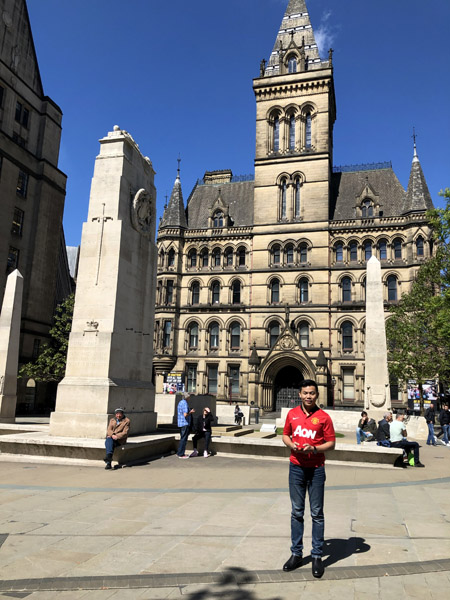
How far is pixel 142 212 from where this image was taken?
15242mm

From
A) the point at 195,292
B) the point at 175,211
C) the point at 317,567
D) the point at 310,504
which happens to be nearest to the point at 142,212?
the point at 310,504

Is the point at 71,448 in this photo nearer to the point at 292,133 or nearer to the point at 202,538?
the point at 202,538

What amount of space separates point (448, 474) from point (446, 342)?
17.9 metres

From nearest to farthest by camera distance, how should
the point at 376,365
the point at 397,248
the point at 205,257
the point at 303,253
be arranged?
the point at 376,365 < the point at 397,248 < the point at 303,253 < the point at 205,257

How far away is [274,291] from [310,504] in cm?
4067

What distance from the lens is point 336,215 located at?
149 ft

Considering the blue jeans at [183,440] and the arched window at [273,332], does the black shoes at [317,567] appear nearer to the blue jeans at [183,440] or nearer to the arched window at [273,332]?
the blue jeans at [183,440]

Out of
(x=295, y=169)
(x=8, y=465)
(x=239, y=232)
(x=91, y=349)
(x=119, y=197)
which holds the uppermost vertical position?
(x=295, y=169)

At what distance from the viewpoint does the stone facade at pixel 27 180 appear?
114 feet

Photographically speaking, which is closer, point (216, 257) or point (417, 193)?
point (417, 193)

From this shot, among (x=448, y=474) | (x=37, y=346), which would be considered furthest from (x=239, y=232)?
(x=448, y=474)

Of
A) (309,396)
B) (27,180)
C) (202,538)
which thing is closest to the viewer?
(309,396)

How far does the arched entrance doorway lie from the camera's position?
42.8 m

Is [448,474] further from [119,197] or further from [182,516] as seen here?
[119,197]
